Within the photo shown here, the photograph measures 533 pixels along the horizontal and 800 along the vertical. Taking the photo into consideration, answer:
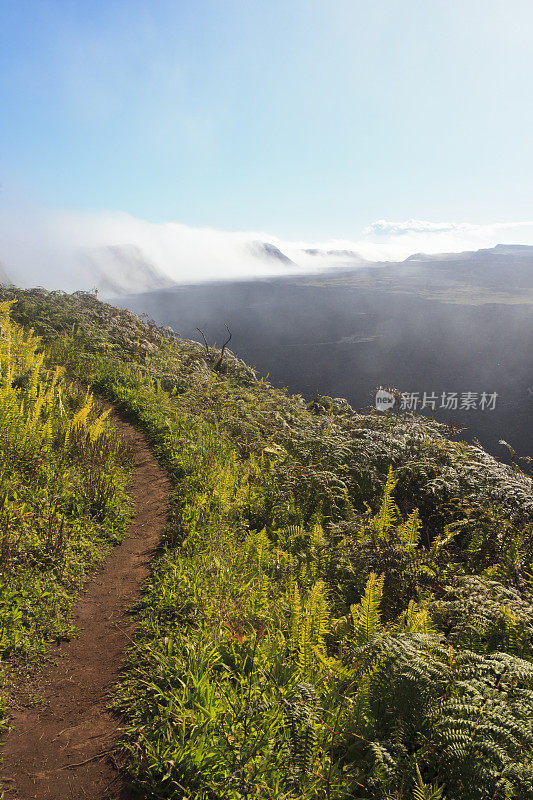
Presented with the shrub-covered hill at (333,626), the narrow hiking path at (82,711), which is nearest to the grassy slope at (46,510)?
the narrow hiking path at (82,711)

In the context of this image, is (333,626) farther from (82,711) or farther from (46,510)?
(46,510)

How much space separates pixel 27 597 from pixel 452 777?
3.30 meters

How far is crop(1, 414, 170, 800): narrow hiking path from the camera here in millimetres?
2277

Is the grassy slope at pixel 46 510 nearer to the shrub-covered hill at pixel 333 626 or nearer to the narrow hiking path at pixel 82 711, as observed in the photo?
the narrow hiking path at pixel 82 711

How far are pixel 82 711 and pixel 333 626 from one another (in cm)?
201

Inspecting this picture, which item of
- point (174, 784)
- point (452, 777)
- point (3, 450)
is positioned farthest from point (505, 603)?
point (3, 450)

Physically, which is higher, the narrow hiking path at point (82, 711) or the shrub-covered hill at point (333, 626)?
the shrub-covered hill at point (333, 626)

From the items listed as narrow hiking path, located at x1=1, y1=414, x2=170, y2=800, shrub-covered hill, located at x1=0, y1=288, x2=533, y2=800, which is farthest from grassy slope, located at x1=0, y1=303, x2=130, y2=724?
shrub-covered hill, located at x1=0, y1=288, x2=533, y2=800

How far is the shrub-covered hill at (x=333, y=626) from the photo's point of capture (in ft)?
7.09

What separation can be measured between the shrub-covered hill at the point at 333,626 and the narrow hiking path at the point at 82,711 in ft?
0.51

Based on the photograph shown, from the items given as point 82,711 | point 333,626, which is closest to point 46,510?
point 82,711

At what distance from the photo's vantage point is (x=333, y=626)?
3473 mm

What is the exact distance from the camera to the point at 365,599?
3.16m

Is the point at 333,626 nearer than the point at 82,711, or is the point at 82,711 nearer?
the point at 82,711
